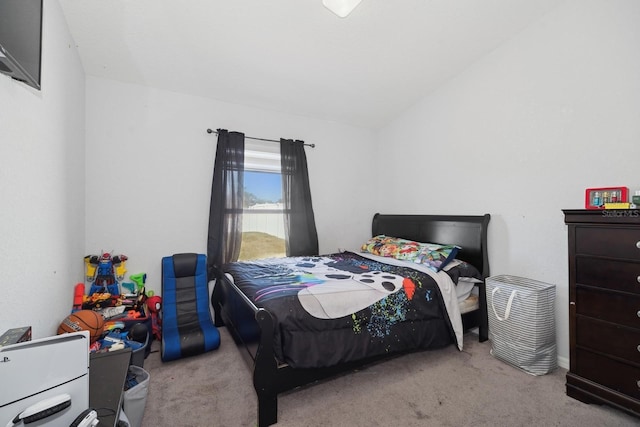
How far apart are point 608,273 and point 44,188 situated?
3376 mm

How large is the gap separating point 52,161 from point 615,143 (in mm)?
3749

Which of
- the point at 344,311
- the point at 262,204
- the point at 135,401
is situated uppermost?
the point at 262,204

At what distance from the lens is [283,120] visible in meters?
3.55

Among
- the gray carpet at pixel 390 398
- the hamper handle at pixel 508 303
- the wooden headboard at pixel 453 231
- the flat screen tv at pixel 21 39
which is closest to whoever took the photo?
the flat screen tv at pixel 21 39

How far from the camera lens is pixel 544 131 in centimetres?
222

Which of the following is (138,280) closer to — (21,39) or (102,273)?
(102,273)

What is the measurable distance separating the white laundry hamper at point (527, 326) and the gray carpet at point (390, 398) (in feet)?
0.33

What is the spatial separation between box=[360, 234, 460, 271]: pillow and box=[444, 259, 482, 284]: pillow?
0.06 meters

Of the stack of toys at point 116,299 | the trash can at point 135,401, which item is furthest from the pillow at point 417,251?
the stack of toys at point 116,299

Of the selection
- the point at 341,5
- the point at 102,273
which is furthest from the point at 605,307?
the point at 102,273

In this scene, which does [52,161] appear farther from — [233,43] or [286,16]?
[286,16]

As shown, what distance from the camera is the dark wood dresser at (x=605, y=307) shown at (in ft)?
4.98

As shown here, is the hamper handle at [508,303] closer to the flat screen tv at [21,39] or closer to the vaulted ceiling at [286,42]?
the vaulted ceiling at [286,42]

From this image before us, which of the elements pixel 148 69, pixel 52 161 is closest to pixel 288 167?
pixel 148 69
